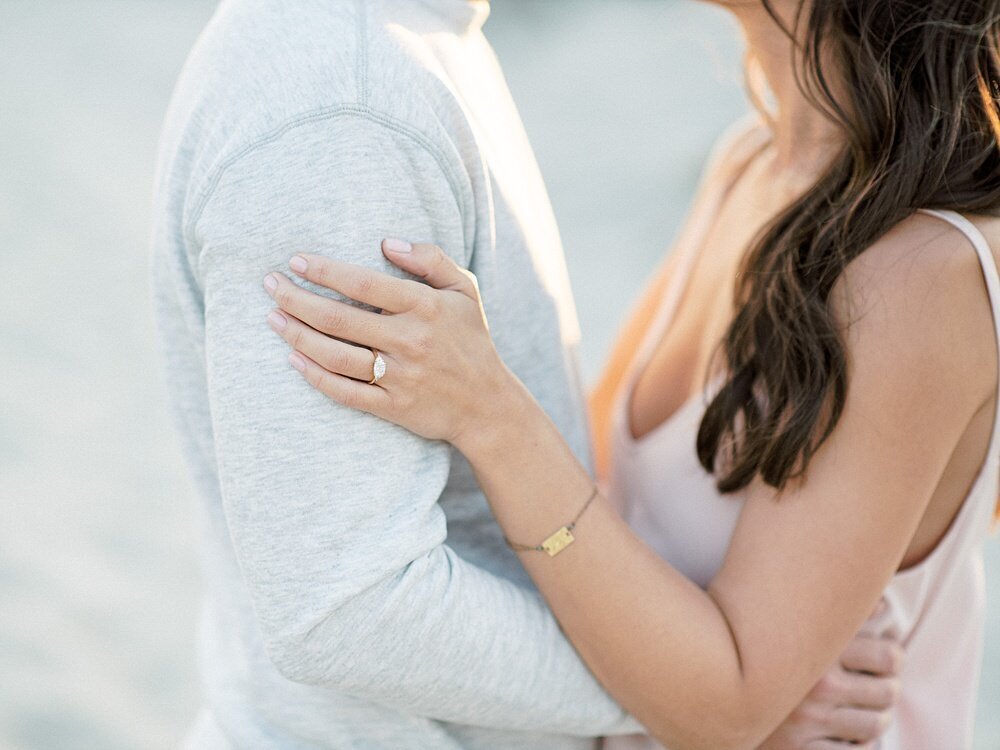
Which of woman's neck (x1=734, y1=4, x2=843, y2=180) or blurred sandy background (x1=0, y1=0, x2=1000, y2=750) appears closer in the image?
woman's neck (x1=734, y1=4, x2=843, y2=180)

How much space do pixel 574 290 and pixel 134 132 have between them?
8.07 feet

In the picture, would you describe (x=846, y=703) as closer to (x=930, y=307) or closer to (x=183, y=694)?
(x=930, y=307)

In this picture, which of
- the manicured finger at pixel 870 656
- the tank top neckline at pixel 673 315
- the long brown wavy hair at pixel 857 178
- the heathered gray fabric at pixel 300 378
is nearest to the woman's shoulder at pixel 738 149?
the tank top neckline at pixel 673 315

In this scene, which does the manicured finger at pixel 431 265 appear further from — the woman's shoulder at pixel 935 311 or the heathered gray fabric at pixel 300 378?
the woman's shoulder at pixel 935 311

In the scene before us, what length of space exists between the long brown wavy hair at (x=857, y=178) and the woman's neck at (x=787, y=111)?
0.15m

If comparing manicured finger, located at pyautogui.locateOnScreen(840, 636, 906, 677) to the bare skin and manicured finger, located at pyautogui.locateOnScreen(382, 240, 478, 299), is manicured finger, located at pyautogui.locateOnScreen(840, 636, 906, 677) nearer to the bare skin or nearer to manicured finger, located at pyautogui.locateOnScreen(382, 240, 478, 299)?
the bare skin

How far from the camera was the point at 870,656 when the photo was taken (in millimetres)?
1303

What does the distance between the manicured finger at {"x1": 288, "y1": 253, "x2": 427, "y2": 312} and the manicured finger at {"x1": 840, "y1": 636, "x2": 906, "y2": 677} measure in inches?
31.1

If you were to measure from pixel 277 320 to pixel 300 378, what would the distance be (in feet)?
0.20

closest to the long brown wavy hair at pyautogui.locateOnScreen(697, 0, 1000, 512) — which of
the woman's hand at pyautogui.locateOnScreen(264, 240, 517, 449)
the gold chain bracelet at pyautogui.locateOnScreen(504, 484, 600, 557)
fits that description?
the gold chain bracelet at pyautogui.locateOnScreen(504, 484, 600, 557)

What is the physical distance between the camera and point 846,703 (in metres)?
1.30

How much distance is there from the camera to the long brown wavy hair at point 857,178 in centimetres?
116

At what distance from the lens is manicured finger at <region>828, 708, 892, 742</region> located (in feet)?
4.26

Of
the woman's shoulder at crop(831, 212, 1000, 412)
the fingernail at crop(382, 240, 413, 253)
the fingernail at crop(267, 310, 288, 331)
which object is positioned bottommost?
the woman's shoulder at crop(831, 212, 1000, 412)
